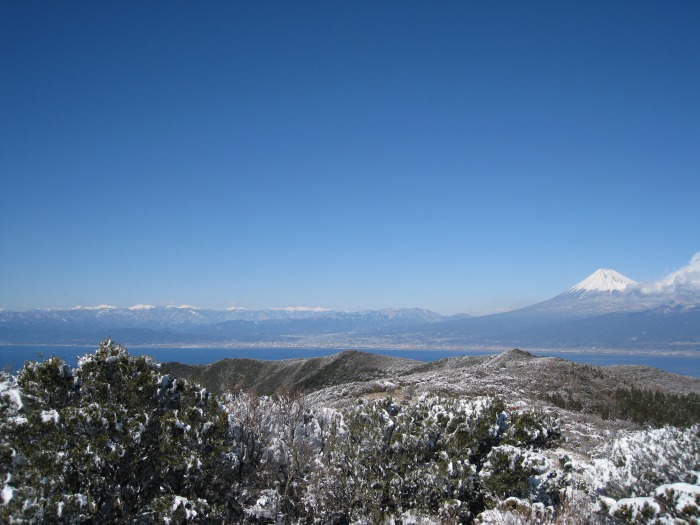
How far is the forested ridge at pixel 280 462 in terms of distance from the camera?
627cm

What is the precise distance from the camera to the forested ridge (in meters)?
6.27

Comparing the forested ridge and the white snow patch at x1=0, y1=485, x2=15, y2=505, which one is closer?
the white snow patch at x1=0, y1=485, x2=15, y2=505

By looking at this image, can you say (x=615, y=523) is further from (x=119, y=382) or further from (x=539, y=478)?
(x=119, y=382)

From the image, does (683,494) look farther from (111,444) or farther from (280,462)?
(111,444)

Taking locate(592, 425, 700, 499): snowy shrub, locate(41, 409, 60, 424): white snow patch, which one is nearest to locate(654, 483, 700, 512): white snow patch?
locate(592, 425, 700, 499): snowy shrub

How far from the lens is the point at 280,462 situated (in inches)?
382

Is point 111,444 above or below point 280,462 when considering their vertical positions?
above

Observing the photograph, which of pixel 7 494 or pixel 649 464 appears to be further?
pixel 649 464

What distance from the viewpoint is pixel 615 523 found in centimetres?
596

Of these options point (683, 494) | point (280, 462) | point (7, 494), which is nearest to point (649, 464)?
point (683, 494)

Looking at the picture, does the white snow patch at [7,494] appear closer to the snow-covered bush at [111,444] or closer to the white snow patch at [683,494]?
the snow-covered bush at [111,444]

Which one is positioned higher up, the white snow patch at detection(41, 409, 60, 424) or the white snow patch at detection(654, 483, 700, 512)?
the white snow patch at detection(41, 409, 60, 424)

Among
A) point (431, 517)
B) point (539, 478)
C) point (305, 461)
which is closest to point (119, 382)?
point (305, 461)

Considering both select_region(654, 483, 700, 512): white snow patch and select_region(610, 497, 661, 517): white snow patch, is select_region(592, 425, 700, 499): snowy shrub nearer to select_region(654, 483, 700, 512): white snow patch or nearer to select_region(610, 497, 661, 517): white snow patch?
select_region(654, 483, 700, 512): white snow patch
